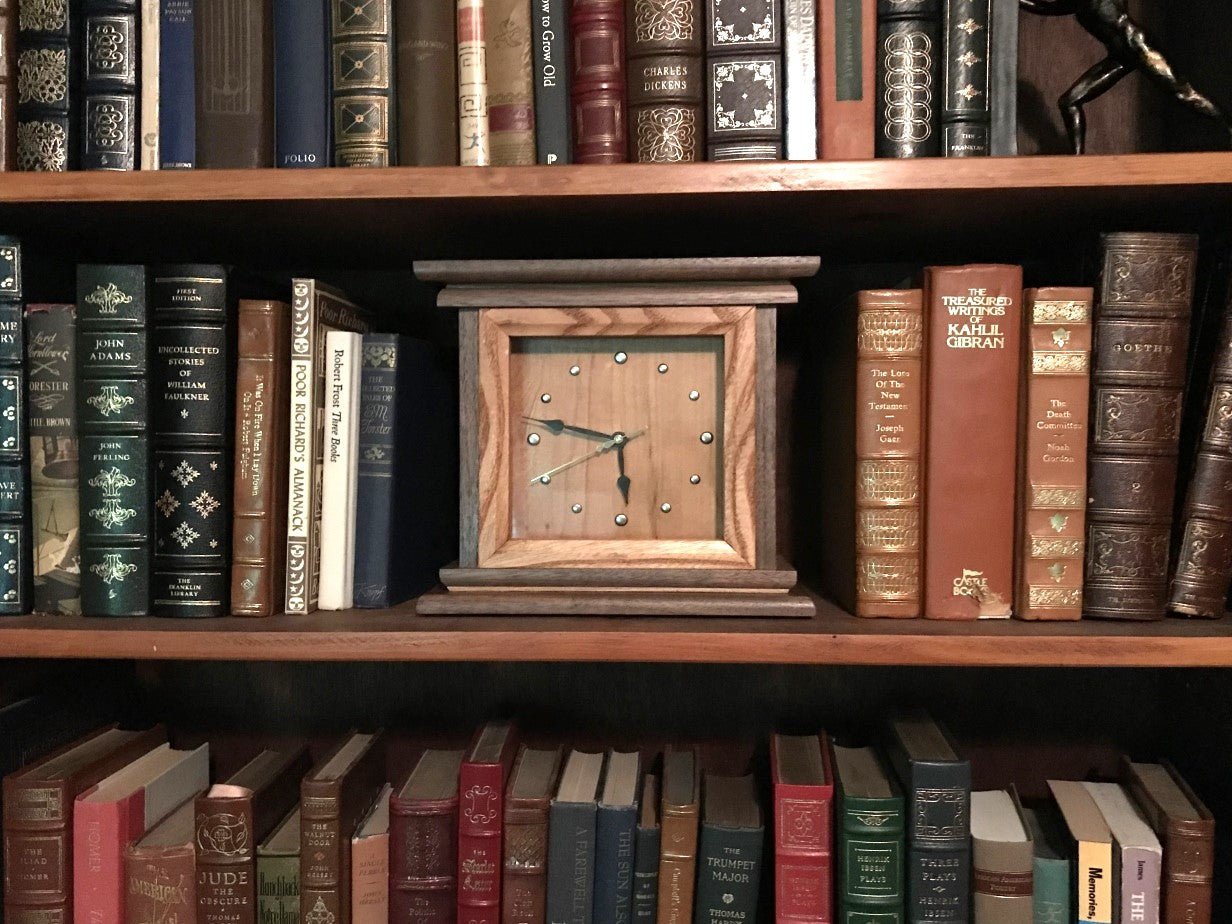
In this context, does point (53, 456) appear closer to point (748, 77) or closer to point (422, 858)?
point (422, 858)

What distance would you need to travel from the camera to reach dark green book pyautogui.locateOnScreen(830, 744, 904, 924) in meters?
0.77

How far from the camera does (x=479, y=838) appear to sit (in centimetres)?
79

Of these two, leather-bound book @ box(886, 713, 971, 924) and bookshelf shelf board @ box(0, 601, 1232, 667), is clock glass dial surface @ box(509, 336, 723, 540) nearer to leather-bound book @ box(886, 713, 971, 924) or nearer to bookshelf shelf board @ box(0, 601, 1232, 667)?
bookshelf shelf board @ box(0, 601, 1232, 667)

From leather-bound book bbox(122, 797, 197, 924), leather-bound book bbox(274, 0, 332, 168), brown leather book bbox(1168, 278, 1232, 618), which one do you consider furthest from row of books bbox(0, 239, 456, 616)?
brown leather book bbox(1168, 278, 1232, 618)

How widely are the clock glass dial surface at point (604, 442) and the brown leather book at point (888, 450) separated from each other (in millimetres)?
130

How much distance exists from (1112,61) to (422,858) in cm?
93

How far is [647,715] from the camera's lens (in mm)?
1035

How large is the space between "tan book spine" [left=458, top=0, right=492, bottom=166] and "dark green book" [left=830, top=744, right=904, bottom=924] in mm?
629

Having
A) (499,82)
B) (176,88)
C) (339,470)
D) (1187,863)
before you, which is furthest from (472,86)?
(1187,863)

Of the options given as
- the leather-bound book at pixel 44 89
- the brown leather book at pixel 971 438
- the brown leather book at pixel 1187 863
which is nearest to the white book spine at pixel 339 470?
the leather-bound book at pixel 44 89

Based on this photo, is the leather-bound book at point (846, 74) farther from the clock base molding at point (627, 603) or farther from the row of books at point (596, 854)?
the row of books at point (596, 854)

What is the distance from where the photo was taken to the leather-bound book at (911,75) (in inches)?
28.3

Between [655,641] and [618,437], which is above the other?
[618,437]

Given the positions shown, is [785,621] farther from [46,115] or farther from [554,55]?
[46,115]
